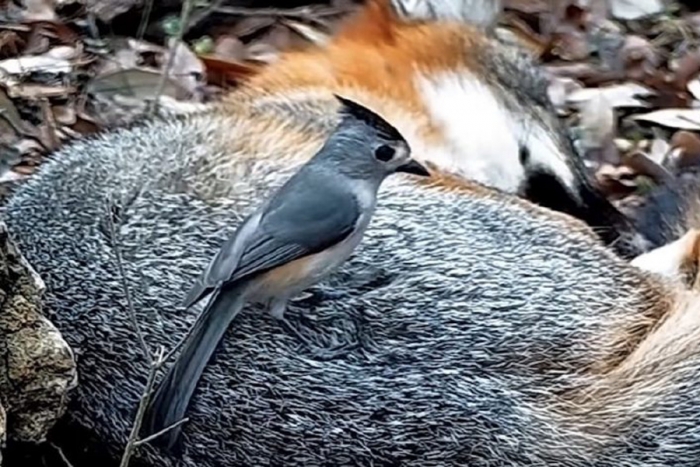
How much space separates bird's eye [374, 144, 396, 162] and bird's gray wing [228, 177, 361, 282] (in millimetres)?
120

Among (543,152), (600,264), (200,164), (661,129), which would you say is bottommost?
(661,129)

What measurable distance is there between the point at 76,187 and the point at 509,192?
145cm

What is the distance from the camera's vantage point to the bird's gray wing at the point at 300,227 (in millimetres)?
3219

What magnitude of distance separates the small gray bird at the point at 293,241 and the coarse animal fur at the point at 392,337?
0.12m

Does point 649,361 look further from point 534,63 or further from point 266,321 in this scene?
point 534,63

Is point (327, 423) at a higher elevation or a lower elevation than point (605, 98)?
higher

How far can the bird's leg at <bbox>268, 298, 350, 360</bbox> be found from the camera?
3.44 meters

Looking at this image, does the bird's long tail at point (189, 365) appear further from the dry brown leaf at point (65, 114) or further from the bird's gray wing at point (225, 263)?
the dry brown leaf at point (65, 114)

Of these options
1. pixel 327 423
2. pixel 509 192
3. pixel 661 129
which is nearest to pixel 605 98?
pixel 661 129

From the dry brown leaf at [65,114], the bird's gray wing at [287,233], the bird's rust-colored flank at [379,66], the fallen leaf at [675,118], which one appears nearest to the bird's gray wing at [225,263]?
the bird's gray wing at [287,233]

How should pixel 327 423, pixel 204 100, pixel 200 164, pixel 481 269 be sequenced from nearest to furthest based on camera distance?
pixel 327 423 < pixel 481 269 < pixel 200 164 < pixel 204 100

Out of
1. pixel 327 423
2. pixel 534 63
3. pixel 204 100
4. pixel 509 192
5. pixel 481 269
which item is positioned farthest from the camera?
pixel 204 100

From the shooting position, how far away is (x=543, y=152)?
5059mm

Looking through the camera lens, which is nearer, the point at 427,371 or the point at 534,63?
the point at 427,371
